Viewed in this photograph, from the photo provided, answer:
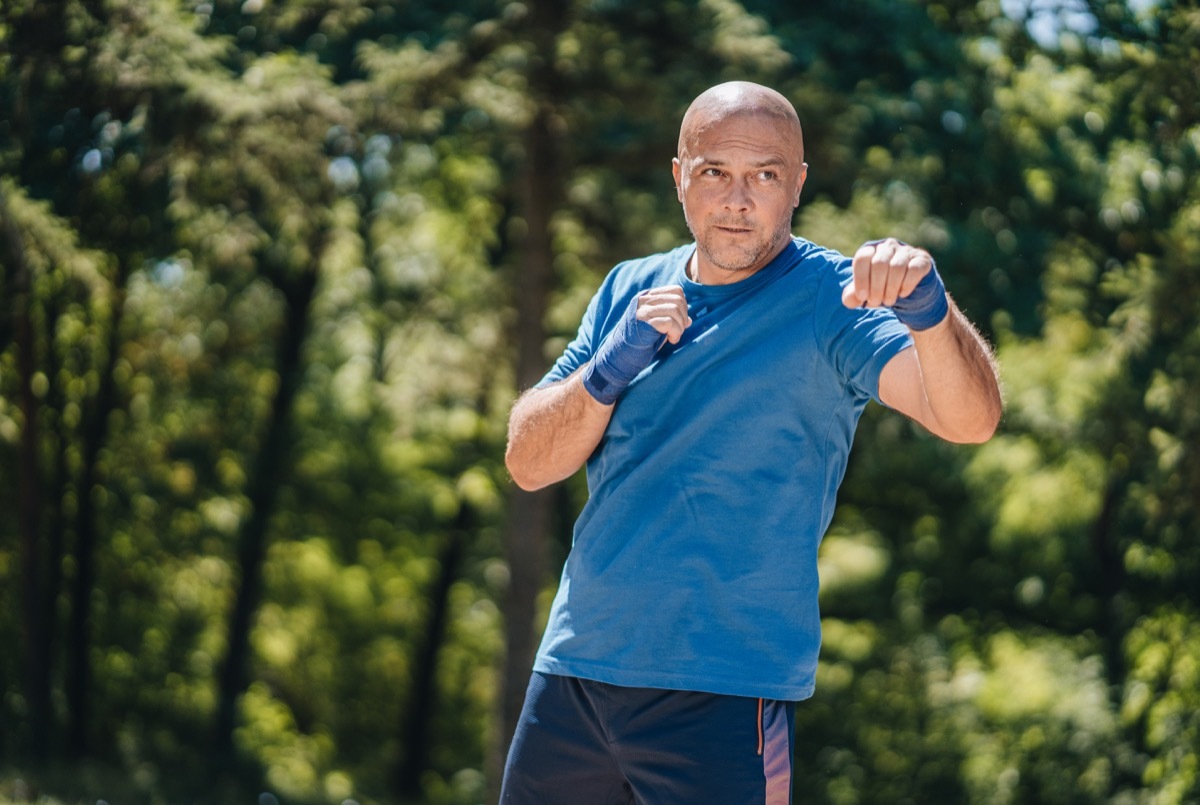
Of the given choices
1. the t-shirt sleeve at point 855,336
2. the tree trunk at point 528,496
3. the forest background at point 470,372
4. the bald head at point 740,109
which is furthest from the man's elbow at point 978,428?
the tree trunk at point 528,496

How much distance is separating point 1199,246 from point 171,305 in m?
8.84

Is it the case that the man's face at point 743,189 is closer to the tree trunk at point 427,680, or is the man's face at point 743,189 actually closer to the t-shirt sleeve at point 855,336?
the t-shirt sleeve at point 855,336

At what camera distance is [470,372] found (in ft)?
34.9

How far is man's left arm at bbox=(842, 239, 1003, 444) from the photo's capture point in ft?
6.20

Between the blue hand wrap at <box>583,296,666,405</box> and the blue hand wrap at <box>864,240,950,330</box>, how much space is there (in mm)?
418

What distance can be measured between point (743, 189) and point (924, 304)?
1.55 feet

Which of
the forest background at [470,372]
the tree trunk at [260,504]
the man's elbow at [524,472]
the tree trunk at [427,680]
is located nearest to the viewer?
the man's elbow at [524,472]

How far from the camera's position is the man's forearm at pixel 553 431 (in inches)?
91.5

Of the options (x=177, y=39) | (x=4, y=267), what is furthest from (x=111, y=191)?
(x=177, y=39)

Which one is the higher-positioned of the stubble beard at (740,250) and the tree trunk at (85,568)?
the stubble beard at (740,250)

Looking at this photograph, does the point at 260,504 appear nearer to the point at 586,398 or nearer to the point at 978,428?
the point at 586,398

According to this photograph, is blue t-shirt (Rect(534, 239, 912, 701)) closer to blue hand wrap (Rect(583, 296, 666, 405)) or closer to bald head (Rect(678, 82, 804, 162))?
blue hand wrap (Rect(583, 296, 666, 405))

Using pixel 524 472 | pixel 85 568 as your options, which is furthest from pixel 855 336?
pixel 85 568

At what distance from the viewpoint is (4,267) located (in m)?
8.59
